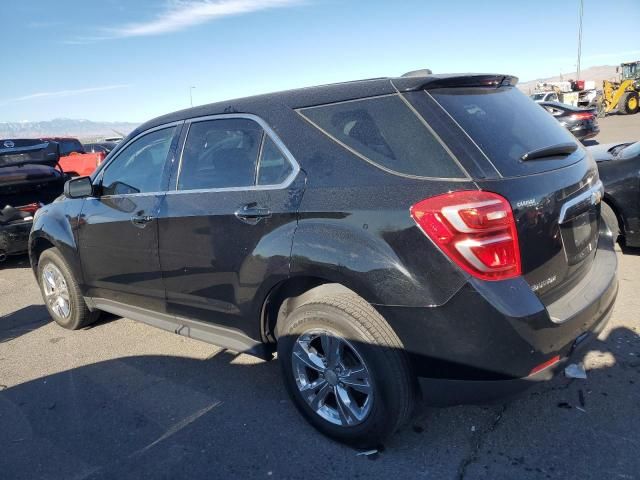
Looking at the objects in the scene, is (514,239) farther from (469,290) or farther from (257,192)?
(257,192)

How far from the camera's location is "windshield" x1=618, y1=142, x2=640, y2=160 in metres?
5.02

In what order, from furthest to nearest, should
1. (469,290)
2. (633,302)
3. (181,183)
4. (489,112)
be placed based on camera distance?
(633,302) < (181,183) < (489,112) < (469,290)

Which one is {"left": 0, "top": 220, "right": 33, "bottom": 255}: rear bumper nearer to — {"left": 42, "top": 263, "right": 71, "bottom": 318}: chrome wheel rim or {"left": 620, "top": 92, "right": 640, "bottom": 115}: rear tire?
{"left": 42, "top": 263, "right": 71, "bottom": 318}: chrome wheel rim

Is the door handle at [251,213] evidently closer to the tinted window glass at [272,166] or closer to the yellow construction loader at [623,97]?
the tinted window glass at [272,166]

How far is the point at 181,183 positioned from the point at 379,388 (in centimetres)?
186

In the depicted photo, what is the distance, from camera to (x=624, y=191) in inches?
192

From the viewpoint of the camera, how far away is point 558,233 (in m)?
2.43

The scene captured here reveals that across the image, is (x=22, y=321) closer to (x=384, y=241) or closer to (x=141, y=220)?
(x=141, y=220)

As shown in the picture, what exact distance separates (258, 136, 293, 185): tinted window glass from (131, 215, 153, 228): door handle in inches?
40.2

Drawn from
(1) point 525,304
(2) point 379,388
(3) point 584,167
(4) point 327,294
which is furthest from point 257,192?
(3) point 584,167

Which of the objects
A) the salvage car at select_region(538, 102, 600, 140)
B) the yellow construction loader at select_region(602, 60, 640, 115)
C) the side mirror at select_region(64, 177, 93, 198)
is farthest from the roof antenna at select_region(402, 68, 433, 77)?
the yellow construction loader at select_region(602, 60, 640, 115)

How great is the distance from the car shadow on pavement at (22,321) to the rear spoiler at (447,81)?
4233 millimetres

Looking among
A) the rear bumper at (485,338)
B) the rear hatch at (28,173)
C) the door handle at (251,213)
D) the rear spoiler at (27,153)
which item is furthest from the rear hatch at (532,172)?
the rear spoiler at (27,153)

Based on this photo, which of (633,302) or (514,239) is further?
(633,302)
